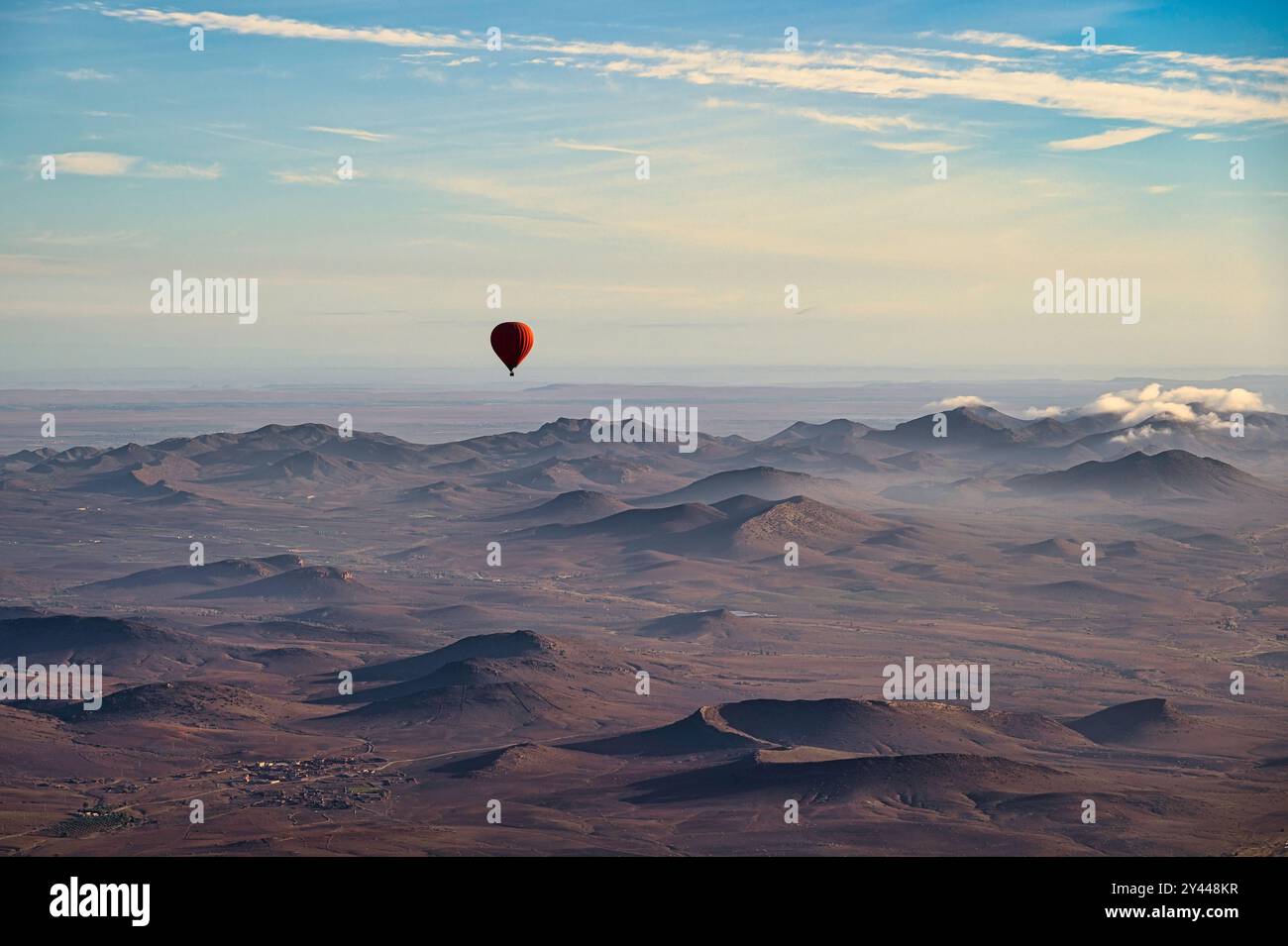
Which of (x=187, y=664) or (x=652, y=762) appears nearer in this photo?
(x=652, y=762)

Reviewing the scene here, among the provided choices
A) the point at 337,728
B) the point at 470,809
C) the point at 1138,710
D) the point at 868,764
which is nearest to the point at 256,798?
the point at 470,809

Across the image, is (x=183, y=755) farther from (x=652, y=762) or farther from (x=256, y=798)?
(x=652, y=762)
